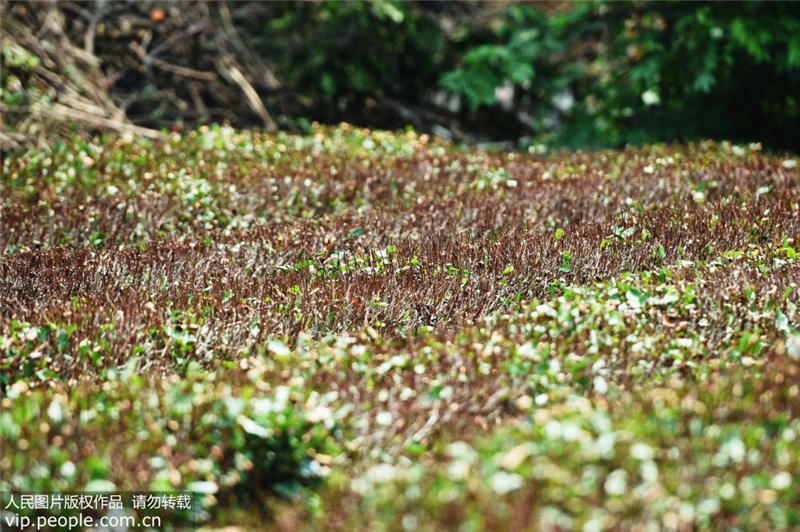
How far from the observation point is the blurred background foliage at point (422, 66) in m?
→ 9.43

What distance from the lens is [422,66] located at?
12.5 metres

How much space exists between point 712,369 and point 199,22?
8739mm

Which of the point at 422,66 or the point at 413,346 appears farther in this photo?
the point at 422,66

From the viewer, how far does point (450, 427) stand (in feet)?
10.8

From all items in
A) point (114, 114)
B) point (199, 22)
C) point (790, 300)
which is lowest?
point (114, 114)

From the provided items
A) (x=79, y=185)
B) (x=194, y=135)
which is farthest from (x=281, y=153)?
(x=79, y=185)

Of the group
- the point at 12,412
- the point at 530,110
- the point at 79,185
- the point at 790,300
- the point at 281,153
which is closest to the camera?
the point at 12,412

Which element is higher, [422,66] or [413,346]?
[413,346]

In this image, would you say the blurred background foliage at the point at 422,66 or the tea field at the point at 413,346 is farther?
the blurred background foliage at the point at 422,66

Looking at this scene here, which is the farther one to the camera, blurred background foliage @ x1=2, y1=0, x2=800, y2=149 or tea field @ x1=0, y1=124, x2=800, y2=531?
blurred background foliage @ x1=2, y1=0, x2=800, y2=149

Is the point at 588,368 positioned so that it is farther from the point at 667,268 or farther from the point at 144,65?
the point at 144,65

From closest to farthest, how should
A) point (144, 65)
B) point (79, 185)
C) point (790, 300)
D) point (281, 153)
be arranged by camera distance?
point (790, 300) < point (79, 185) < point (281, 153) < point (144, 65)

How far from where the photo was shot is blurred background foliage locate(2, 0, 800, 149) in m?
9.43

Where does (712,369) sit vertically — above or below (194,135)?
above
